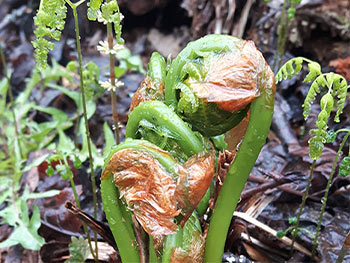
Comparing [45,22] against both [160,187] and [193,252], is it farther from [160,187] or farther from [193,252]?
[193,252]

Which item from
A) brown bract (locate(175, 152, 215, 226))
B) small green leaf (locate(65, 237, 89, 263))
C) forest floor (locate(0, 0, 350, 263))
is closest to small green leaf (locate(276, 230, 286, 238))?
forest floor (locate(0, 0, 350, 263))

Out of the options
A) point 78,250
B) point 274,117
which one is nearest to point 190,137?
Answer: point 78,250

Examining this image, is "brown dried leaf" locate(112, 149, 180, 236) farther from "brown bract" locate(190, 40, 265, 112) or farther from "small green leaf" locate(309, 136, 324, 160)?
"small green leaf" locate(309, 136, 324, 160)

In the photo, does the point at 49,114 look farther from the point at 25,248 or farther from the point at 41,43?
the point at 41,43

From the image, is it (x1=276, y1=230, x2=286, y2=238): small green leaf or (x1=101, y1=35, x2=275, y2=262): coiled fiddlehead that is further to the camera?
(x1=276, y1=230, x2=286, y2=238): small green leaf

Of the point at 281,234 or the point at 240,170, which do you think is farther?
the point at 281,234

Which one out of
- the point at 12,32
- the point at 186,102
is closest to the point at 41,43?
the point at 186,102

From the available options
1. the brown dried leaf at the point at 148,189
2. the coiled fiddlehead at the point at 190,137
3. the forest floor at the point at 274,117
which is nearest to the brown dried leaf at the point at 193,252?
the coiled fiddlehead at the point at 190,137
